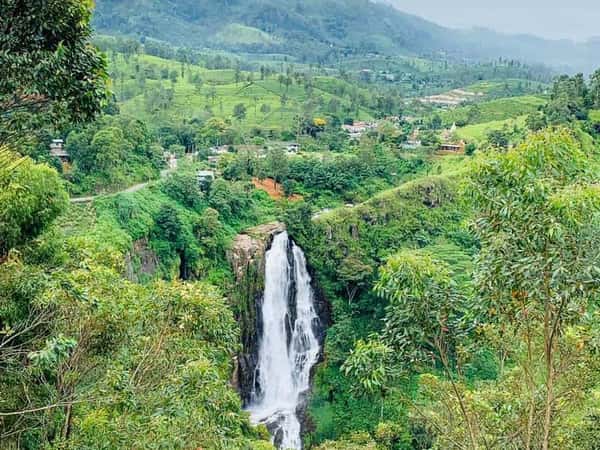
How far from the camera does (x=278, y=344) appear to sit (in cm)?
1927

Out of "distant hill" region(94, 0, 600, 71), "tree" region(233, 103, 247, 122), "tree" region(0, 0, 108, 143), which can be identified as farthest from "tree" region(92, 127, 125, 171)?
"distant hill" region(94, 0, 600, 71)

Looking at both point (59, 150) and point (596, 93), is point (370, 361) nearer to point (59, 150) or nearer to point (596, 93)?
point (59, 150)

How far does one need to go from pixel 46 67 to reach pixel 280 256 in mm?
16493

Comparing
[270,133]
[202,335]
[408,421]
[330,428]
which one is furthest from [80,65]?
[270,133]

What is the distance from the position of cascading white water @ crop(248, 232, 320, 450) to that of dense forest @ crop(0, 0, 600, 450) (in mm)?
135

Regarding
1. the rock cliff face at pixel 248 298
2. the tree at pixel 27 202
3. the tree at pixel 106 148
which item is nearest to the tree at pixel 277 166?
the rock cliff face at pixel 248 298

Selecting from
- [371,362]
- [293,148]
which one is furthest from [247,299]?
[293,148]

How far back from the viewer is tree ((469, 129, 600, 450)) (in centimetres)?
358

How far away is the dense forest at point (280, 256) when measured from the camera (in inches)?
156

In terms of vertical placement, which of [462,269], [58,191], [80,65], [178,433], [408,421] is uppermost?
[80,65]

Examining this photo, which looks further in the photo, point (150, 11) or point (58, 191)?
point (150, 11)

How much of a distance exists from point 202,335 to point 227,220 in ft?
49.1

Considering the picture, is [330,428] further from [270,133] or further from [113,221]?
[270,133]

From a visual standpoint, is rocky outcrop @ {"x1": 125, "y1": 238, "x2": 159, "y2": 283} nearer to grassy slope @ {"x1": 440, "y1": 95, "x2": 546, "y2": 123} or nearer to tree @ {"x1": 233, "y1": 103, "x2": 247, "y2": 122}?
tree @ {"x1": 233, "y1": 103, "x2": 247, "y2": 122}
